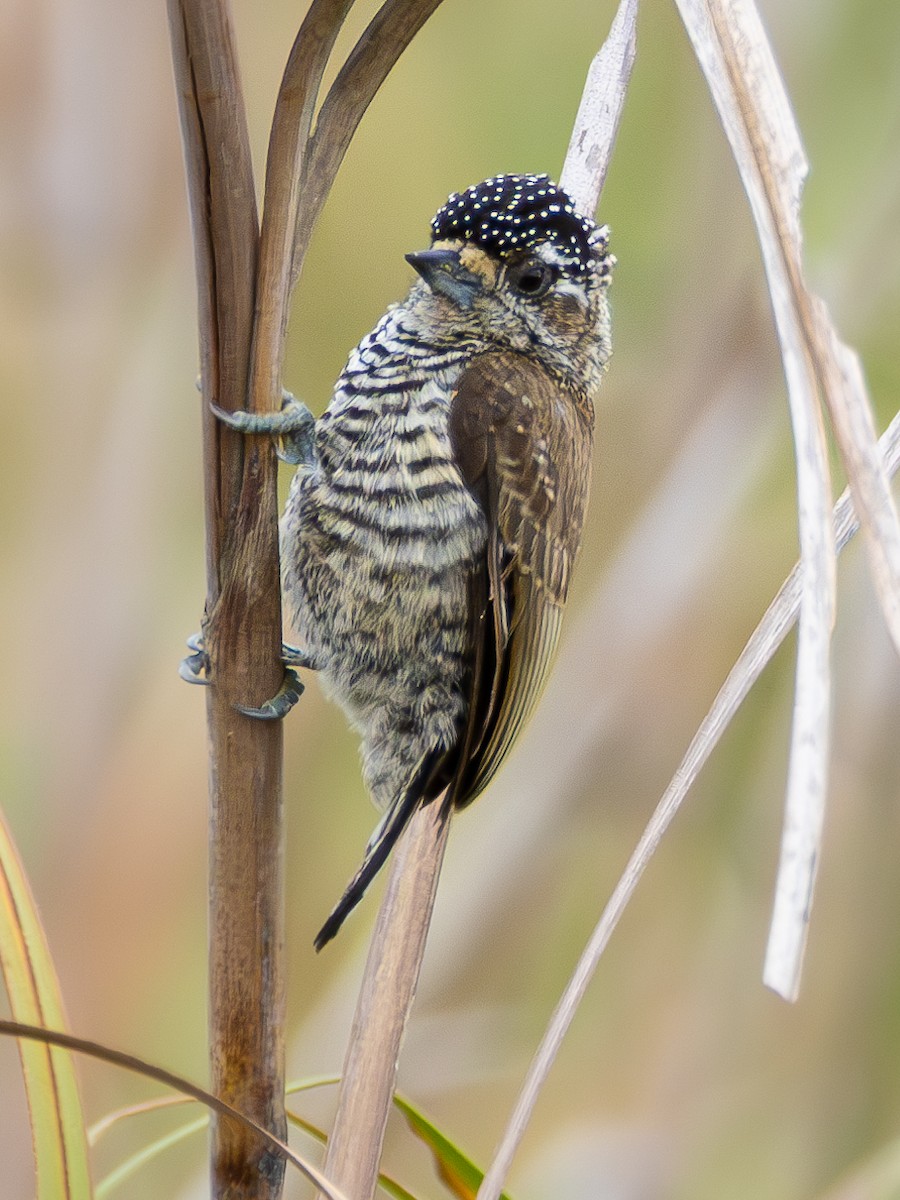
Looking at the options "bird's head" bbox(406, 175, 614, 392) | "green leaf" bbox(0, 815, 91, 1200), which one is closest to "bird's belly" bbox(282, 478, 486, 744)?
"bird's head" bbox(406, 175, 614, 392)

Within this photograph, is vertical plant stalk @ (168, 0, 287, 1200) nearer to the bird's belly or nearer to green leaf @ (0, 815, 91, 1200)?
green leaf @ (0, 815, 91, 1200)

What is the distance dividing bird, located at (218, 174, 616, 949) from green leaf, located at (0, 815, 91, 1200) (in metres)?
0.77

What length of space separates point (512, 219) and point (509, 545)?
0.46 meters

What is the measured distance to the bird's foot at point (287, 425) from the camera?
1007mm

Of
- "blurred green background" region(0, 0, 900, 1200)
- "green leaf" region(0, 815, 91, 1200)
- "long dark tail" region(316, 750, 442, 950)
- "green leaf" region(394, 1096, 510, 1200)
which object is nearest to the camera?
"green leaf" region(0, 815, 91, 1200)

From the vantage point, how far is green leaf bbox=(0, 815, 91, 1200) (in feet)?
3.15

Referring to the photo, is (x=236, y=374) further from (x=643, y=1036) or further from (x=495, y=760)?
(x=643, y=1036)

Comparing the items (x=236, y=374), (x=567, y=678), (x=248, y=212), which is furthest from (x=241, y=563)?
(x=567, y=678)

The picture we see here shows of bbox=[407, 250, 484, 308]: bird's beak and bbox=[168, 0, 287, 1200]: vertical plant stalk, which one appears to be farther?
bbox=[407, 250, 484, 308]: bird's beak

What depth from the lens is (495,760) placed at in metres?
1.81

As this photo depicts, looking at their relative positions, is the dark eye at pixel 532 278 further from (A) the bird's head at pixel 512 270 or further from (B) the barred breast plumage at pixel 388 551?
(B) the barred breast plumage at pixel 388 551

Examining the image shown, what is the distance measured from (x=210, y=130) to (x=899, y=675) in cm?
165

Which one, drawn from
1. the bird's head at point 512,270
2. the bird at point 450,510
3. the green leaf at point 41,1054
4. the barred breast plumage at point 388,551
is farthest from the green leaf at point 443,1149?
the bird's head at point 512,270

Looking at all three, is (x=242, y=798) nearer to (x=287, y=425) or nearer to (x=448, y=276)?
(x=287, y=425)
